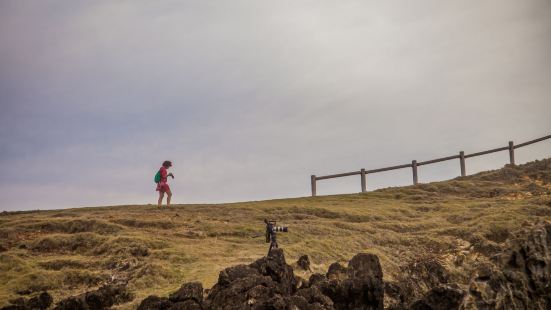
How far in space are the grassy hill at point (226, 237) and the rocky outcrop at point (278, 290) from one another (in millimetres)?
3619

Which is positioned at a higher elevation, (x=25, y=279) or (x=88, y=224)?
(x=88, y=224)

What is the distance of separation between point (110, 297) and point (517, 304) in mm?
12527

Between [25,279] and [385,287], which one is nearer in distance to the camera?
[385,287]

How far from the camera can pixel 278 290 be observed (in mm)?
15375

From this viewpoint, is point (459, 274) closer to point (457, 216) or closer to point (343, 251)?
point (343, 251)

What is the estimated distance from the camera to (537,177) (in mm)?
45812

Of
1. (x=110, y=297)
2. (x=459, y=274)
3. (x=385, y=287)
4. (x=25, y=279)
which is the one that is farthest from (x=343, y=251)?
(x=25, y=279)

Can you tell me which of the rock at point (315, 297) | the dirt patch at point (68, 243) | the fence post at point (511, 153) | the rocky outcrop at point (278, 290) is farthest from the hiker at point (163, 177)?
the fence post at point (511, 153)

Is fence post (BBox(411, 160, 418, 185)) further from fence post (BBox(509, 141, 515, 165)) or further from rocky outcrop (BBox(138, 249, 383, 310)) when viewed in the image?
rocky outcrop (BBox(138, 249, 383, 310))

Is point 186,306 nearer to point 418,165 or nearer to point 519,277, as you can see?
point 519,277

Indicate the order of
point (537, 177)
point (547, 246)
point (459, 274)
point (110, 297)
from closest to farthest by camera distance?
1. point (547, 246)
2. point (110, 297)
3. point (459, 274)
4. point (537, 177)

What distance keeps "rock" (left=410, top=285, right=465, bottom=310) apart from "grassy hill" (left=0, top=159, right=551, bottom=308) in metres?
6.33

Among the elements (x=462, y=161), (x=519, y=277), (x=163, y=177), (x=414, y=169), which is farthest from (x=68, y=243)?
(x=462, y=161)

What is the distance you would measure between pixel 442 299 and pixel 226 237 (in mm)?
15498
